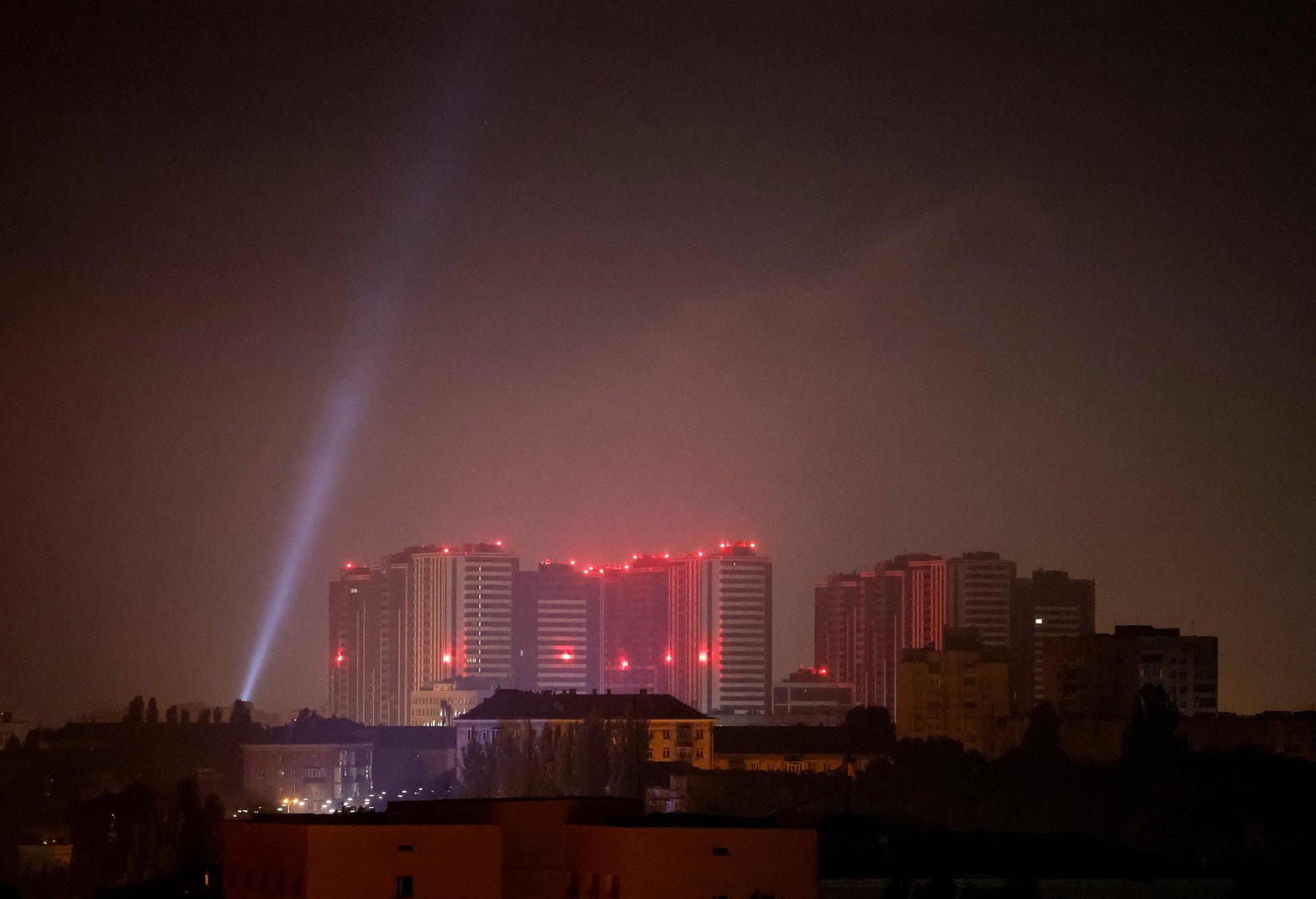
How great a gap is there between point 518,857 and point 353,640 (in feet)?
434

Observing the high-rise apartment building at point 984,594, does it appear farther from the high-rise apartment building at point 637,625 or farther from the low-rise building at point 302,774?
the low-rise building at point 302,774

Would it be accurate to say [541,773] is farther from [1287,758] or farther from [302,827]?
[302,827]

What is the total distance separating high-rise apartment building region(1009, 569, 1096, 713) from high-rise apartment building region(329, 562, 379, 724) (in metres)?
46.7

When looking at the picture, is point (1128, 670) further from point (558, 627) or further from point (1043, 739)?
point (558, 627)

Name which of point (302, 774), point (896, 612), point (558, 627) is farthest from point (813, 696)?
point (302, 774)

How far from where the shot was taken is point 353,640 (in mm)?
154750

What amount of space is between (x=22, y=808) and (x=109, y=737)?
18.3 m

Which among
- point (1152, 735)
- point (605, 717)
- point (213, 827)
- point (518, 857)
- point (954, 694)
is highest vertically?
point (518, 857)

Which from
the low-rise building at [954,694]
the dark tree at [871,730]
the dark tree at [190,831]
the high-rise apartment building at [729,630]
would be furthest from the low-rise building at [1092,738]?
the high-rise apartment building at [729,630]

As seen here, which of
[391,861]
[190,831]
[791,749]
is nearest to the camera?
[391,861]

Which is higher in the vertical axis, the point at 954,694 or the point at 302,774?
the point at 954,694

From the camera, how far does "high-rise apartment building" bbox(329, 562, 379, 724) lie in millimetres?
149000

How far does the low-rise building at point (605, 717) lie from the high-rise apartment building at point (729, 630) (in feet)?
169

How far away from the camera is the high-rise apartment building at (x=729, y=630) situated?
139m
